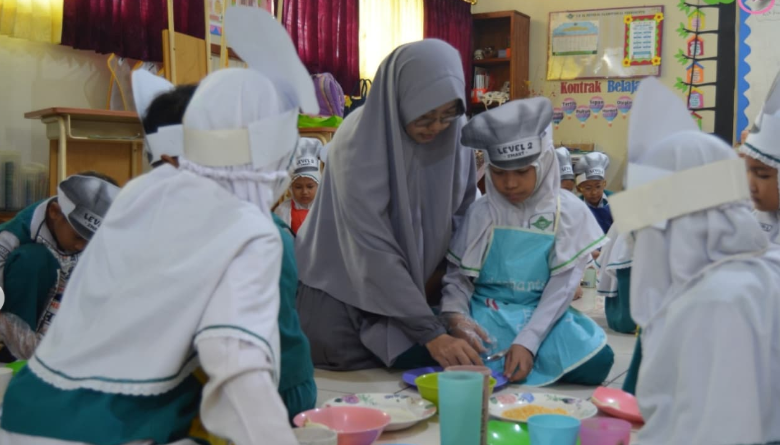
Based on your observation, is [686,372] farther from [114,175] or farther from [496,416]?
[114,175]

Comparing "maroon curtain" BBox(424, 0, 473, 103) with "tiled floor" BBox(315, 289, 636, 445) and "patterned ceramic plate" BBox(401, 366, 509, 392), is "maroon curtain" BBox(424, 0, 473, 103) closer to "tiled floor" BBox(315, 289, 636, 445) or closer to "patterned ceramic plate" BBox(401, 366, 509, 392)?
"tiled floor" BBox(315, 289, 636, 445)

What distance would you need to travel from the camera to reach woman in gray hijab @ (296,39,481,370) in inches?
95.8

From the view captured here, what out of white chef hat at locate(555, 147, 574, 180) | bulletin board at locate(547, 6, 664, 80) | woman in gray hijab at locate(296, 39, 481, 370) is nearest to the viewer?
woman in gray hijab at locate(296, 39, 481, 370)

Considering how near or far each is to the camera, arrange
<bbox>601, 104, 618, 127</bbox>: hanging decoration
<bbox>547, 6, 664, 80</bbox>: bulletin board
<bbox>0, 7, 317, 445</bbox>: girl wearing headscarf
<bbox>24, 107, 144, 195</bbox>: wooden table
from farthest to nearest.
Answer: <bbox>601, 104, 618, 127</bbox>: hanging decoration < <bbox>547, 6, 664, 80</bbox>: bulletin board < <bbox>24, 107, 144, 195</bbox>: wooden table < <bbox>0, 7, 317, 445</bbox>: girl wearing headscarf

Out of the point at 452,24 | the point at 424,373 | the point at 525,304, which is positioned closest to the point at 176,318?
the point at 424,373

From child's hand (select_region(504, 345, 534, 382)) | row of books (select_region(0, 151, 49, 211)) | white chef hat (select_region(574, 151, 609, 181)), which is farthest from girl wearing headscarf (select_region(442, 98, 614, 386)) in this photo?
white chef hat (select_region(574, 151, 609, 181))

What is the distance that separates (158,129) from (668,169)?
94cm

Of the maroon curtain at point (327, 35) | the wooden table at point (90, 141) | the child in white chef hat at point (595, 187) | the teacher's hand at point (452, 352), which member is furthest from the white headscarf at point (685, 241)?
the maroon curtain at point (327, 35)

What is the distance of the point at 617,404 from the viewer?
2010 millimetres

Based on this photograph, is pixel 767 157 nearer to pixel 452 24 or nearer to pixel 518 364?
pixel 518 364

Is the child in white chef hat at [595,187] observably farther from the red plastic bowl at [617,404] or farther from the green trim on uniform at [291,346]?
the green trim on uniform at [291,346]

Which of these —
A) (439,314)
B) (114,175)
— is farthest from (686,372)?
(114,175)

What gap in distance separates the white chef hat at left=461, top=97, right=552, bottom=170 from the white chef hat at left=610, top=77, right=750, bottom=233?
1.01 meters

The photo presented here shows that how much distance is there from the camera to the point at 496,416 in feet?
6.38
